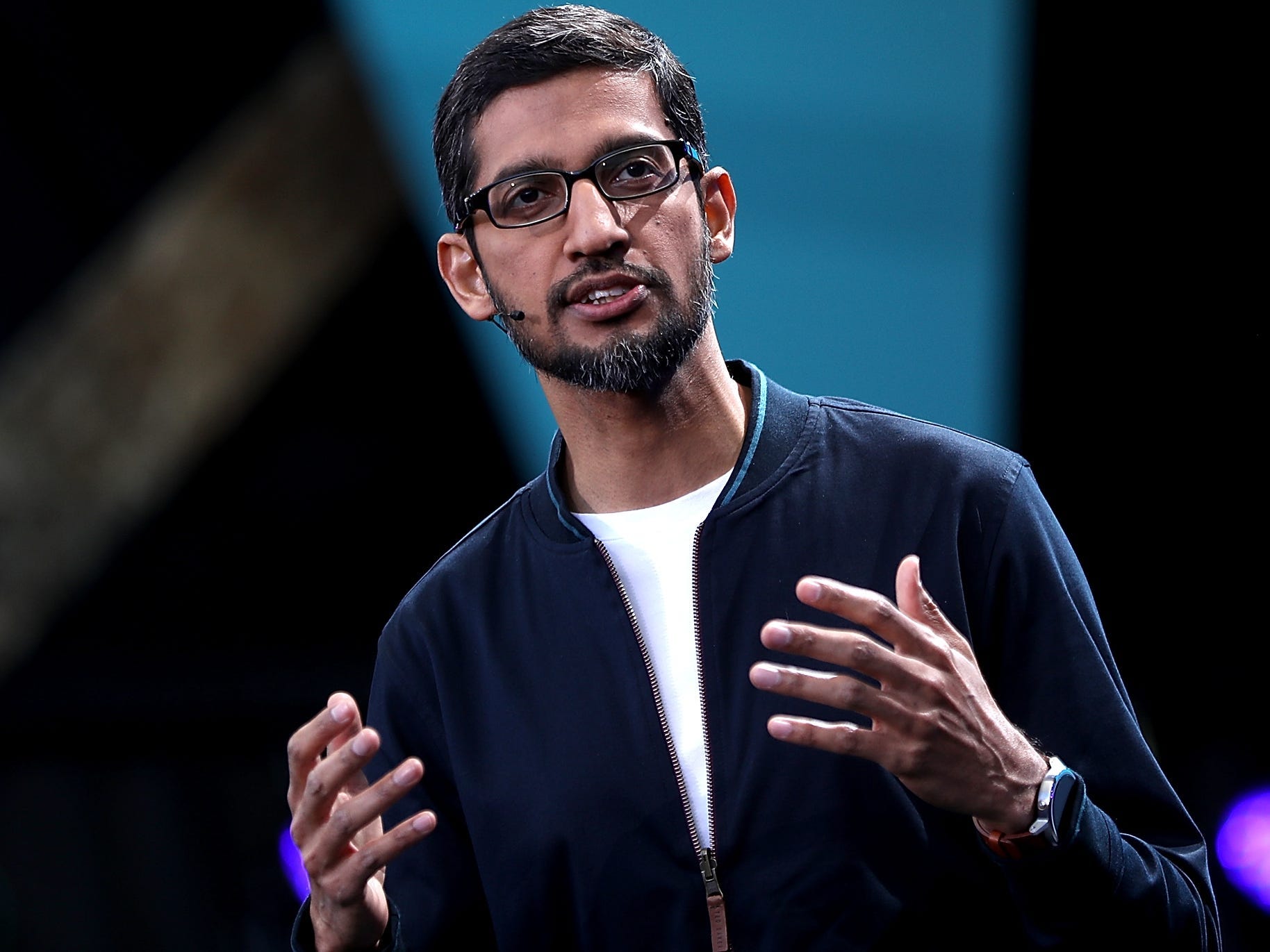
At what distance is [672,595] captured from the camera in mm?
1579

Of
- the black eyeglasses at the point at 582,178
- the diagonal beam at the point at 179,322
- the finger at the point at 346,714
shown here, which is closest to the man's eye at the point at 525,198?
the black eyeglasses at the point at 582,178

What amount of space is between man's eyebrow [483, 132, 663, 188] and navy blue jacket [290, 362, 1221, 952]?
0.33 meters

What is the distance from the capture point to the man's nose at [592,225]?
1.55 m

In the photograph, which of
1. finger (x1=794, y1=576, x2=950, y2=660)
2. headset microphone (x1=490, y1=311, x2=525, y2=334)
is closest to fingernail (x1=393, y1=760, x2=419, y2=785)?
finger (x1=794, y1=576, x2=950, y2=660)

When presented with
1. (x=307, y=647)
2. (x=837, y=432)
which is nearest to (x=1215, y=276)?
(x=837, y=432)

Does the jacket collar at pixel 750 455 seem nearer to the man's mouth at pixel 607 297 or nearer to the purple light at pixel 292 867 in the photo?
the man's mouth at pixel 607 297

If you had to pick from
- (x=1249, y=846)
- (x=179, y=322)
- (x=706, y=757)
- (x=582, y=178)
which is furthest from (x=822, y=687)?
(x=179, y=322)

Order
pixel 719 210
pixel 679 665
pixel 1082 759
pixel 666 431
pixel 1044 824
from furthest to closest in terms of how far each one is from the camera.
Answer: pixel 719 210
pixel 666 431
pixel 679 665
pixel 1082 759
pixel 1044 824

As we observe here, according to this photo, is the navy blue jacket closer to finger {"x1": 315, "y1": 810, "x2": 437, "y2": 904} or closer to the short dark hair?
finger {"x1": 315, "y1": 810, "x2": 437, "y2": 904}

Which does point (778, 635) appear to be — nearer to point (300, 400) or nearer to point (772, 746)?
point (772, 746)

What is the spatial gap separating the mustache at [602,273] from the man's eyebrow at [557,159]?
0.13 m

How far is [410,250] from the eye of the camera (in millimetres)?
→ 3377

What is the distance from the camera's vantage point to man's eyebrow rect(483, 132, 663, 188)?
5.27 feet

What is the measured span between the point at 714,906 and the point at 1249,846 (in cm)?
222
